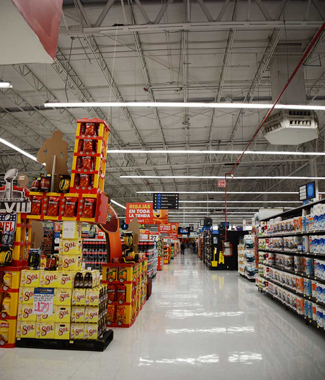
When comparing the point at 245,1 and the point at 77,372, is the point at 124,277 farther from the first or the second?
the point at 245,1

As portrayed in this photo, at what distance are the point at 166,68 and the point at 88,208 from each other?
6.69 metres

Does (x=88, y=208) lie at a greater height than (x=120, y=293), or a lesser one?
greater

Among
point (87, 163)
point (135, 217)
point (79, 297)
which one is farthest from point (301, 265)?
point (87, 163)

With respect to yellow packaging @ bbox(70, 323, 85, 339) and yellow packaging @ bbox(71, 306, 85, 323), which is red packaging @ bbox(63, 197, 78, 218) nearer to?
yellow packaging @ bbox(71, 306, 85, 323)

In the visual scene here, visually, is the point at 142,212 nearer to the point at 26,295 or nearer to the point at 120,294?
the point at 120,294

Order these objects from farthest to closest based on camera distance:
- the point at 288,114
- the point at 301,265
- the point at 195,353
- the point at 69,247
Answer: the point at 288,114 → the point at 301,265 → the point at 69,247 → the point at 195,353

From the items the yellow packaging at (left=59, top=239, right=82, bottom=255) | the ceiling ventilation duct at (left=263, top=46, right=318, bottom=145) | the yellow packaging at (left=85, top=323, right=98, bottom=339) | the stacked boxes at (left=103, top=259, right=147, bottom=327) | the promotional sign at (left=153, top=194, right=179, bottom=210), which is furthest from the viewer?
the promotional sign at (left=153, top=194, right=179, bottom=210)

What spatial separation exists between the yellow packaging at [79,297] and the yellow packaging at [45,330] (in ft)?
1.45

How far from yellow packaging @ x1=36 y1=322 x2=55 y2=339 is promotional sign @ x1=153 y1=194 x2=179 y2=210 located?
39.0ft

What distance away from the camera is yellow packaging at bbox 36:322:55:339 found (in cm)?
435

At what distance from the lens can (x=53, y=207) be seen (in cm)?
460

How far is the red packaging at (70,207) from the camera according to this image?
4.58m

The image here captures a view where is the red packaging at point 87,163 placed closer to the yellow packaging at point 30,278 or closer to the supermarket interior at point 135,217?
the supermarket interior at point 135,217

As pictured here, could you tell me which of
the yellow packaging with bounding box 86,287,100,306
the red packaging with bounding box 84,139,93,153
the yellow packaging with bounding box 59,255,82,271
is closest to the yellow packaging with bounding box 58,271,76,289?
the yellow packaging with bounding box 59,255,82,271
